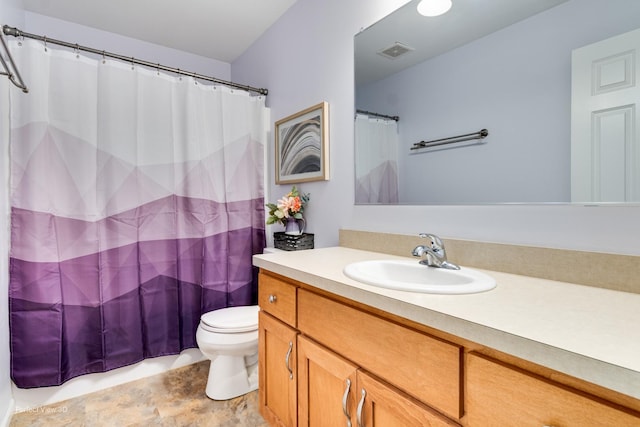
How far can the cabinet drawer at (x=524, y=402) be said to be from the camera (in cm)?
50

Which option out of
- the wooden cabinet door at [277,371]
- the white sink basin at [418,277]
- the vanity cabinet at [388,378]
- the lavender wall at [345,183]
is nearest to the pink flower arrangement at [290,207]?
the lavender wall at [345,183]

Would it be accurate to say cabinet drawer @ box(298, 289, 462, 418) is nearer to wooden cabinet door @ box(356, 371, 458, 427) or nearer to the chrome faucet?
wooden cabinet door @ box(356, 371, 458, 427)

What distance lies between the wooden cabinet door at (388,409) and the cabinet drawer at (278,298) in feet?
1.30

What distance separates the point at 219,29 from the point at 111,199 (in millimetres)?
1512

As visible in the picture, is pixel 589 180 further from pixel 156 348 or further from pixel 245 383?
pixel 156 348

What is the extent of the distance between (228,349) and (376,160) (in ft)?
4.26

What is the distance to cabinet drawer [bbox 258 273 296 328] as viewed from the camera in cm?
123

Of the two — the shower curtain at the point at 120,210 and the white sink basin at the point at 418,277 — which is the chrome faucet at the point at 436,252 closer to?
the white sink basin at the point at 418,277

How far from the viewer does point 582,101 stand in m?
0.95

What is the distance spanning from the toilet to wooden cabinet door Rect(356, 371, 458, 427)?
100 centimetres

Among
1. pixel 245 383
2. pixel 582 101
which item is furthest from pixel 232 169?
pixel 582 101

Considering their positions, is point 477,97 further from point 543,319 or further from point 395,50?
point 543,319

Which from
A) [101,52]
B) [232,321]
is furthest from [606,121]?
[101,52]

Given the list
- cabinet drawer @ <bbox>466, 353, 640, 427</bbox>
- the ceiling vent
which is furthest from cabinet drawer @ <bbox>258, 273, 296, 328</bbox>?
the ceiling vent
